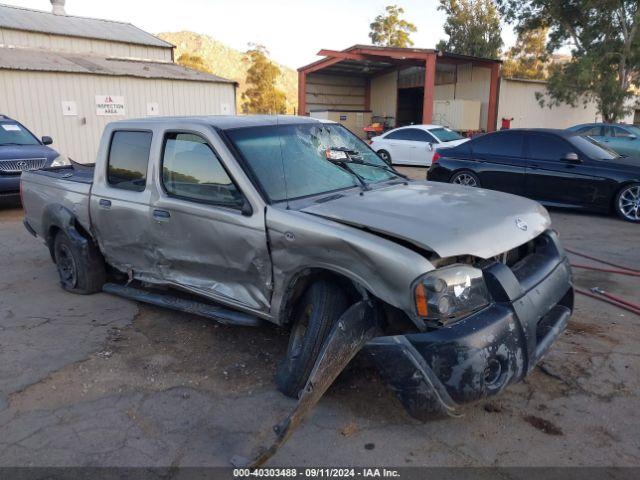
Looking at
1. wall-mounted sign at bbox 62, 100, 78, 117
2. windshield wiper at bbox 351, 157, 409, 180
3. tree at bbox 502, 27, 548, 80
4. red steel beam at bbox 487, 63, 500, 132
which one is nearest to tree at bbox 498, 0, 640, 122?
red steel beam at bbox 487, 63, 500, 132

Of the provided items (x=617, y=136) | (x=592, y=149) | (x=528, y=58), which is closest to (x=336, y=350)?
(x=592, y=149)

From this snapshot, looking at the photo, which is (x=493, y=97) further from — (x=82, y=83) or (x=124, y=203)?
(x=124, y=203)

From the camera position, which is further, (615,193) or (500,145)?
(500,145)

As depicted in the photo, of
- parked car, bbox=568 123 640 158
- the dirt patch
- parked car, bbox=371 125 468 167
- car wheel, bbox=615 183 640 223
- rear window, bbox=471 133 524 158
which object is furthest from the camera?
parked car, bbox=371 125 468 167

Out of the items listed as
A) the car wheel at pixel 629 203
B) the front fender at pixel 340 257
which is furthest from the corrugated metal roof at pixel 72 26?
the front fender at pixel 340 257

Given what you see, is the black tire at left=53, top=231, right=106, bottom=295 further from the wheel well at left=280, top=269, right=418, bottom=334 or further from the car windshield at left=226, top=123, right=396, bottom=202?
the wheel well at left=280, top=269, right=418, bottom=334

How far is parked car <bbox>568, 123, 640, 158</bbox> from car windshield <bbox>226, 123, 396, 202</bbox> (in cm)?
1280

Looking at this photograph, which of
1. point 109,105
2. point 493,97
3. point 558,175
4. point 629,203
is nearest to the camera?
point 629,203

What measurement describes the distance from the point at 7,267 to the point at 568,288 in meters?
6.18

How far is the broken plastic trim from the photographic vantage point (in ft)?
9.12

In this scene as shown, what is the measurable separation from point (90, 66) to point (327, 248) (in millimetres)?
17261

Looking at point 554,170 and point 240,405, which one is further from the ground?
point 554,170

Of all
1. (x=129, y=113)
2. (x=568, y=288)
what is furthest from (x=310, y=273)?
(x=129, y=113)

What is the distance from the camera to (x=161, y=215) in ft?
13.4
